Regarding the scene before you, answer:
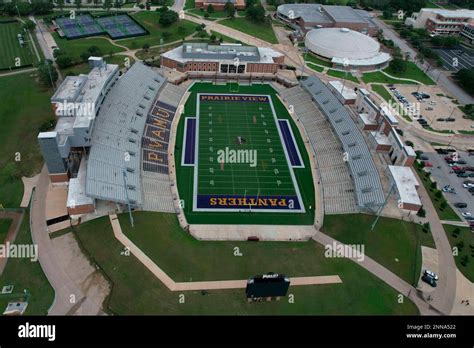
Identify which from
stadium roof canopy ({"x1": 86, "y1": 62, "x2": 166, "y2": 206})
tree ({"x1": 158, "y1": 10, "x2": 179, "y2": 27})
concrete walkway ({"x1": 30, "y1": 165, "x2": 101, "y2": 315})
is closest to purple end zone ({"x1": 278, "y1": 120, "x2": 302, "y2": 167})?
stadium roof canopy ({"x1": 86, "y1": 62, "x2": 166, "y2": 206})

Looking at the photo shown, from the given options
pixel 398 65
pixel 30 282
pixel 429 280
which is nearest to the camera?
pixel 30 282

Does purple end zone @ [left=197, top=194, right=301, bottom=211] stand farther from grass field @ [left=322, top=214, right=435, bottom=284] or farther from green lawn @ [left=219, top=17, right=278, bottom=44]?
green lawn @ [left=219, top=17, right=278, bottom=44]

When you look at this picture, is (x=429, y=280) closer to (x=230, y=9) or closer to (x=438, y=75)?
(x=438, y=75)

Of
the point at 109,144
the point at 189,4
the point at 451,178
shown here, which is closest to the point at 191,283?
the point at 109,144

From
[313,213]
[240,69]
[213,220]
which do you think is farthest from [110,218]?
[240,69]

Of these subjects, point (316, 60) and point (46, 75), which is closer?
point (46, 75)

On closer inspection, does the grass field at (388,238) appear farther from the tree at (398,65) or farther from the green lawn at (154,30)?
the green lawn at (154,30)
